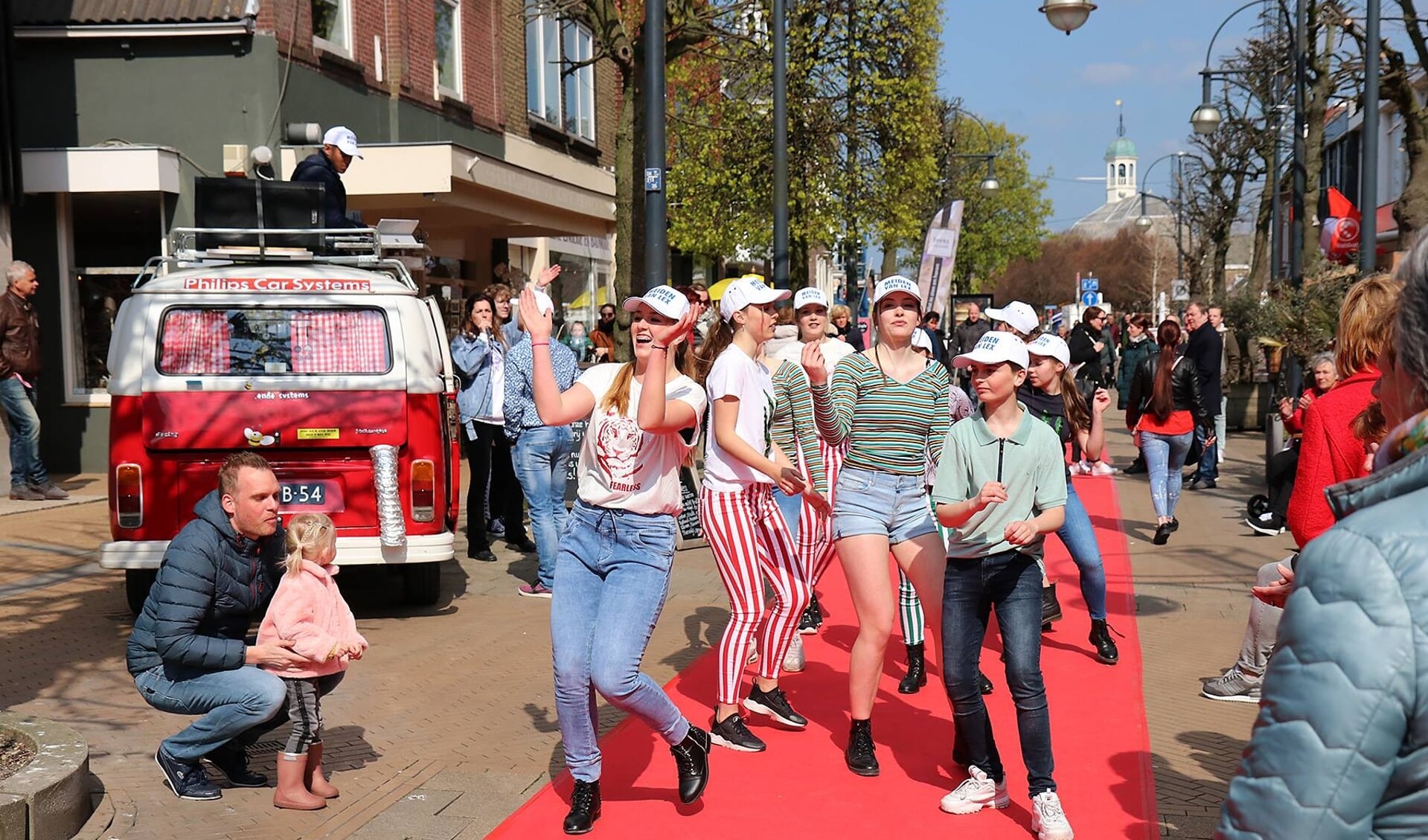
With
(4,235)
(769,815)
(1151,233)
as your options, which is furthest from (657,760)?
(1151,233)

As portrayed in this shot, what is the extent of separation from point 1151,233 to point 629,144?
95459 millimetres

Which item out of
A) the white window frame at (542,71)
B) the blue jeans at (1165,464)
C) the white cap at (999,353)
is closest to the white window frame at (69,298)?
the white window frame at (542,71)

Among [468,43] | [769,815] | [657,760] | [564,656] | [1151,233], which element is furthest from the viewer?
[1151,233]

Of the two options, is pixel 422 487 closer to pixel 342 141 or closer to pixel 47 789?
pixel 342 141

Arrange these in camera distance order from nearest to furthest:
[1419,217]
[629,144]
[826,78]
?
[629,144] → [1419,217] → [826,78]

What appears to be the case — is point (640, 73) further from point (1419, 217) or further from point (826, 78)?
point (826, 78)

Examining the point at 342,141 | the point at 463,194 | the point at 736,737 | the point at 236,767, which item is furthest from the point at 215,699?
the point at 463,194

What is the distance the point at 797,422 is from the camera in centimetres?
622

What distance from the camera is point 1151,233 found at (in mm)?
102562

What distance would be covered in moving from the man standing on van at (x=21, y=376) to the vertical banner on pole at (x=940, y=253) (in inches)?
426

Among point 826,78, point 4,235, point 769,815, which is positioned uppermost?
point 826,78

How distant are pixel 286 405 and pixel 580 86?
793 inches

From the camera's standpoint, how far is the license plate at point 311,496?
7844 millimetres

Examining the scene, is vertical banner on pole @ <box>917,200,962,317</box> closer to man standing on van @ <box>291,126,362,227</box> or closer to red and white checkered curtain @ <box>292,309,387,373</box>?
man standing on van @ <box>291,126,362,227</box>
